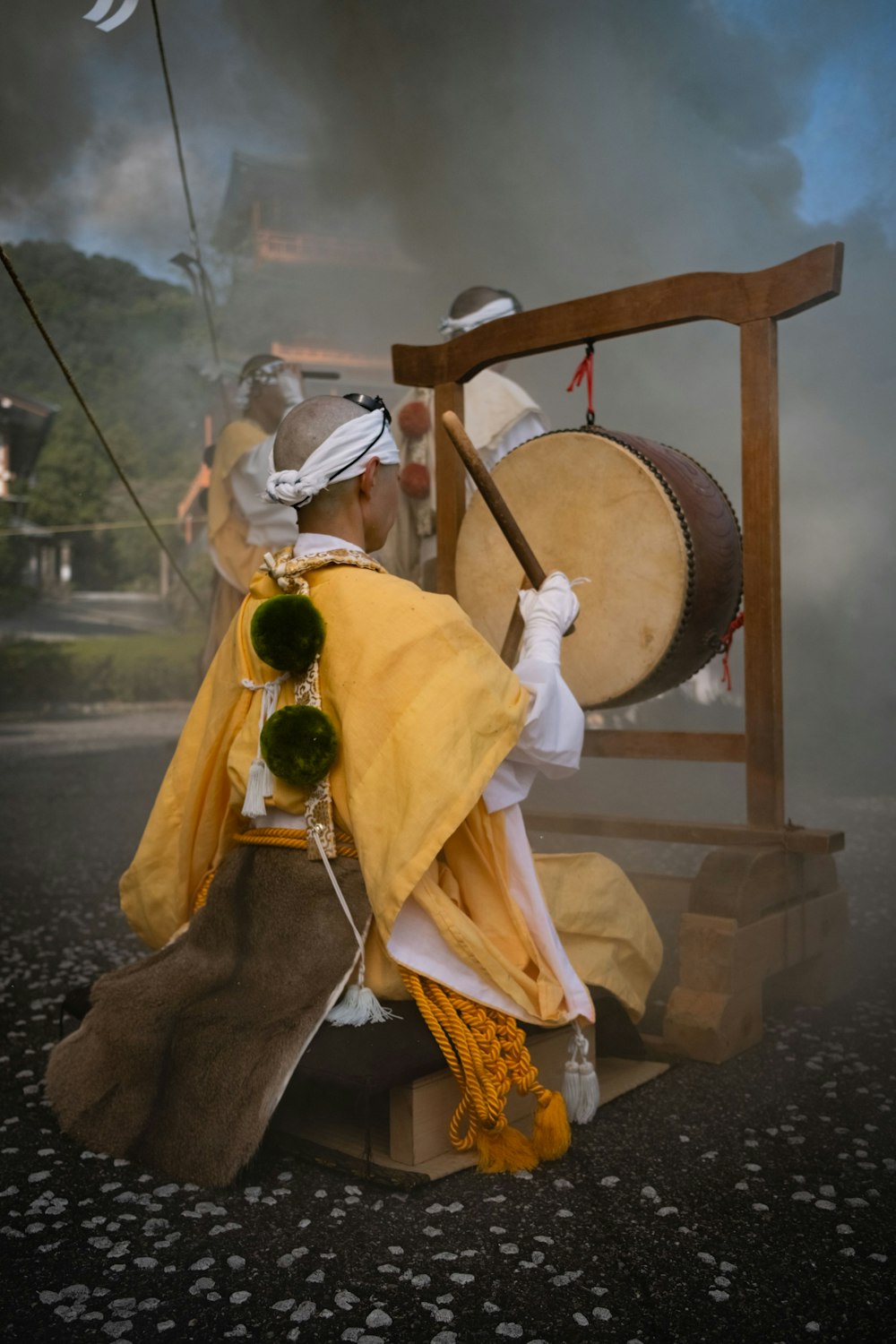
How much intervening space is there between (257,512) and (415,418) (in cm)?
98

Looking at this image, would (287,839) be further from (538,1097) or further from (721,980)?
(721,980)

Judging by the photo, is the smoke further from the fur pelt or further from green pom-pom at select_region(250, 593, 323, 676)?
the fur pelt

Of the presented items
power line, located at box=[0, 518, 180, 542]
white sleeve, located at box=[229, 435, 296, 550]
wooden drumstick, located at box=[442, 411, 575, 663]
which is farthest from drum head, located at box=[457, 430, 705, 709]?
power line, located at box=[0, 518, 180, 542]

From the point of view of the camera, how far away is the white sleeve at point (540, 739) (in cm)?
194

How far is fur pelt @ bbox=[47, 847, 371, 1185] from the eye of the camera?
184 centimetres

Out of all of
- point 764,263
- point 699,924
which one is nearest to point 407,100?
point 764,263

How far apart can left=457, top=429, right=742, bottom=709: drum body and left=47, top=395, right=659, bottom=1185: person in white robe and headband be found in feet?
1.66

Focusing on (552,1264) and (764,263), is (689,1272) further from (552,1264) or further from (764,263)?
(764,263)

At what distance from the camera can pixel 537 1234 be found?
1.71 metres

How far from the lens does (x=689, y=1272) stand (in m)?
1.59

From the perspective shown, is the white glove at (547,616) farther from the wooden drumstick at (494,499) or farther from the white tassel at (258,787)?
the white tassel at (258,787)

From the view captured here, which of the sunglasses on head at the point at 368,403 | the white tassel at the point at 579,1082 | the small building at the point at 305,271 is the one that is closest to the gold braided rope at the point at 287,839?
the white tassel at the point at 579,1082

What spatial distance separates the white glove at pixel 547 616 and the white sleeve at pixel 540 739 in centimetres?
4

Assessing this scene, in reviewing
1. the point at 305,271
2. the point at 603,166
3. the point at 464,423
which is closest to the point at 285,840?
the point at 464,423
